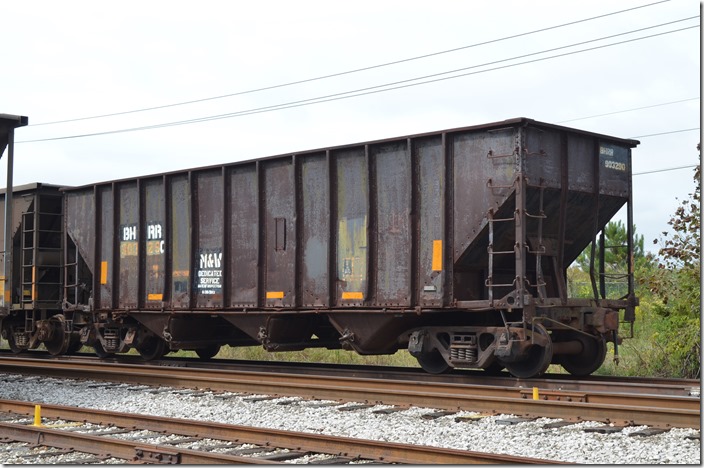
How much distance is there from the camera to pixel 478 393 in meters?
11.1

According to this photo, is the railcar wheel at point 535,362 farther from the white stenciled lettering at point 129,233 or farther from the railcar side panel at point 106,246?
the railcar side panel at point 106,246

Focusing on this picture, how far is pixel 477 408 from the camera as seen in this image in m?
9.80

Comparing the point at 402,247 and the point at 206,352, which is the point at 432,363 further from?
the point at 206,352

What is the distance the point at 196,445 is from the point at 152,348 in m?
10.0

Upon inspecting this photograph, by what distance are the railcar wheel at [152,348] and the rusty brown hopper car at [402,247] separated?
2.57 ft

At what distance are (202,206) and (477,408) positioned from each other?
800 centimetres

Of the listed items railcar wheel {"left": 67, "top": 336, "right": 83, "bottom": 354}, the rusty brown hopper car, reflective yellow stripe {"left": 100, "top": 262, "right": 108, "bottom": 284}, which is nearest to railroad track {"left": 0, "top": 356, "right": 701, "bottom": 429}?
the rusty brown hopper car

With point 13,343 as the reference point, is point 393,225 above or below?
above

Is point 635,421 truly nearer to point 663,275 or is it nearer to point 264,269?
point 663,275

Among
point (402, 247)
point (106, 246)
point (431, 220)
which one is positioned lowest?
point (402, 247)

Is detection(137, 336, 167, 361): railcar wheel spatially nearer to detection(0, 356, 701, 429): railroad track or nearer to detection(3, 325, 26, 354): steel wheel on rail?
detection(0, 356, 701, 429): railroad track

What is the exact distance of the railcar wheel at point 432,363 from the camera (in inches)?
520

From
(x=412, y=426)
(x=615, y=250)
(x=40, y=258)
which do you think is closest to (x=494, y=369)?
(x=412, y=426)

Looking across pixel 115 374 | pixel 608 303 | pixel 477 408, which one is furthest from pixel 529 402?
pixel 115 374
